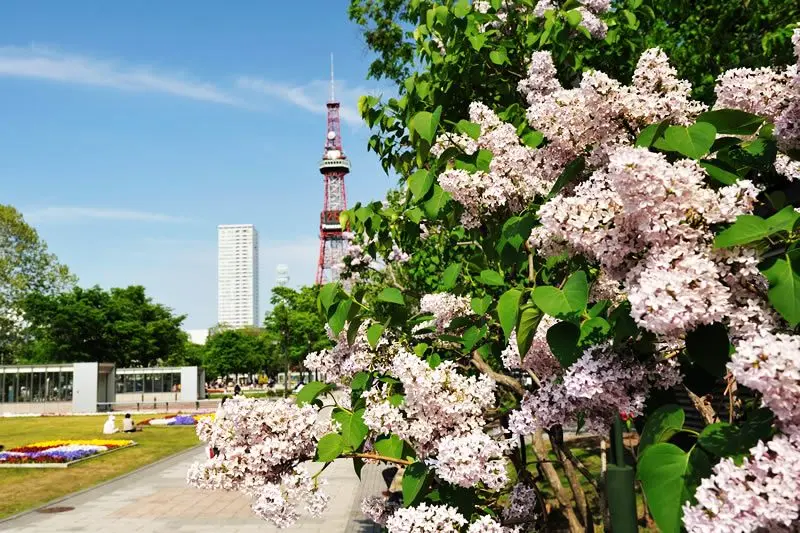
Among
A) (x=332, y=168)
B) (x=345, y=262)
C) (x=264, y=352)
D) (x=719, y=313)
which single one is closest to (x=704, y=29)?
(x=345, y=262)

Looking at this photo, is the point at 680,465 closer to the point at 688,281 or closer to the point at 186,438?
the point at 688,281

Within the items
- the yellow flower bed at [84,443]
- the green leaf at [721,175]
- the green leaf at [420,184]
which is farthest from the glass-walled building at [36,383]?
the green leaf at [721,175]

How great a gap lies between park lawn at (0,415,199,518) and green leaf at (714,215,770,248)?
654 inches

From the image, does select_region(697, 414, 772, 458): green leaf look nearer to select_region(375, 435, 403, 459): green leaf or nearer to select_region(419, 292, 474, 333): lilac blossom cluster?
select_region(375, 435, 403, 459): green leaf

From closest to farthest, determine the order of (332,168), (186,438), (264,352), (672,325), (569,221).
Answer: (672,325), (569,221), (186,438), (264,352), (332,168)

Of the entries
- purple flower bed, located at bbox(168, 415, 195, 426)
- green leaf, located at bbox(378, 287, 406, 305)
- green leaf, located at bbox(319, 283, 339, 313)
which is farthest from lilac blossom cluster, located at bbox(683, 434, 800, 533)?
purple flower bed, located at bbox(168, 415, 195, 426)

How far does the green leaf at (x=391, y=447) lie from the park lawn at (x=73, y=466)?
14.0 metres

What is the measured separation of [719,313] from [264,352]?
105152 millimetres

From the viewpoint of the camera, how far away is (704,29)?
27.2ft

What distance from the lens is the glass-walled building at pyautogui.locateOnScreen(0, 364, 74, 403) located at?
47.5m

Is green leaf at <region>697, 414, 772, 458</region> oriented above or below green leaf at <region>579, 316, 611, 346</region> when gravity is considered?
below

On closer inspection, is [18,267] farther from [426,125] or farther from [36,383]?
[426,125]

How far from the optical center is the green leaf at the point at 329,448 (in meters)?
3.85

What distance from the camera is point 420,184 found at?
12.2 feet
